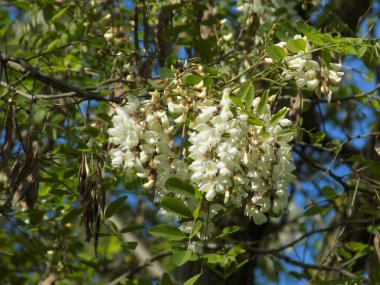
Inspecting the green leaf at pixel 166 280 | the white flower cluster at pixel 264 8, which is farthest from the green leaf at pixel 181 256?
the white flower cluster at pixel 264 8

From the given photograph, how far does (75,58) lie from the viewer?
10.9 feet

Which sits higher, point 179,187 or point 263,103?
point 263,103

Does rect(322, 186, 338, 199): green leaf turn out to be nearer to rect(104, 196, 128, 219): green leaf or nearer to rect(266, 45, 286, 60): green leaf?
rect(104, 196, 128, 219): green leaf

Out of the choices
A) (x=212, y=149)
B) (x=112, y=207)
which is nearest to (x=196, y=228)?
(x=212, y=149)

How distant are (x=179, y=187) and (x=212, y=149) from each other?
0.15 metres

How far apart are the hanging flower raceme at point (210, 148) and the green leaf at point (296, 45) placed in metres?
0.15

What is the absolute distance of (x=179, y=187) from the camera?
1919 mm

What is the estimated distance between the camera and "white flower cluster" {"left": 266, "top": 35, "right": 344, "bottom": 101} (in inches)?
78.3

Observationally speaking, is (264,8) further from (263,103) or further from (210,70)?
(263,103)

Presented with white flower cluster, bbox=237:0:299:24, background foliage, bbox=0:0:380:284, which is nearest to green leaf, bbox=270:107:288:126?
background foliage, bbox=0:0:380:284

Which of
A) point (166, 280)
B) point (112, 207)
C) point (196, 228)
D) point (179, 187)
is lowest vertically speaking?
point (166, 280)

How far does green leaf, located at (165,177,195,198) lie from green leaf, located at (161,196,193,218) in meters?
0.04

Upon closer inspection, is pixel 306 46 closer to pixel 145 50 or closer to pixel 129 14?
pixel 145 50

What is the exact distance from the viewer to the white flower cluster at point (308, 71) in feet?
6.53
